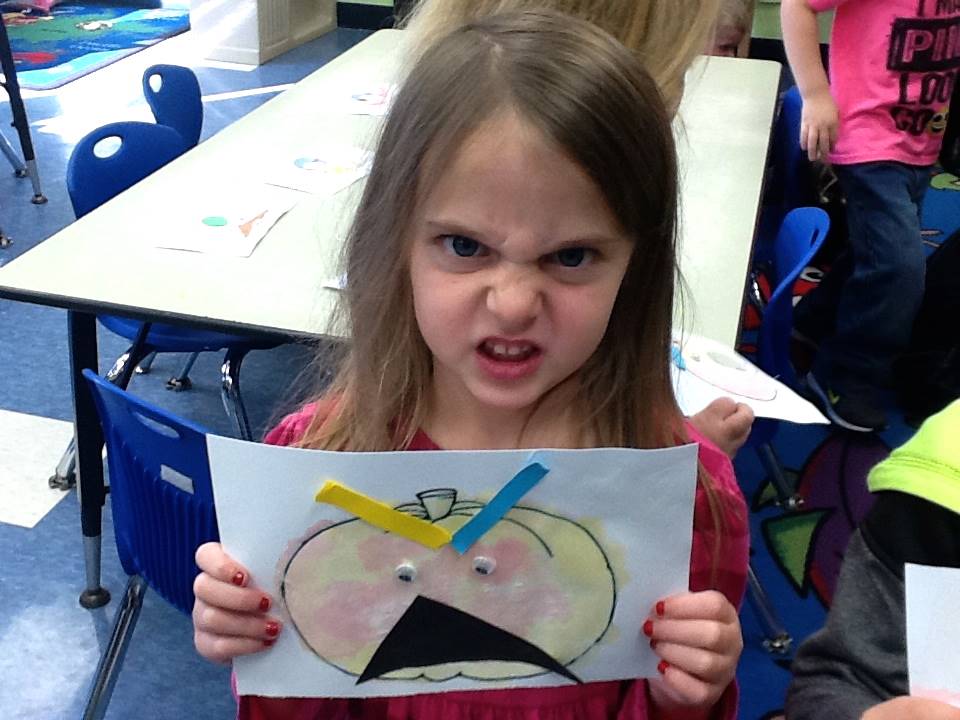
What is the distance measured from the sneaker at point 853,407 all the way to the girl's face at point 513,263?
1745 millimetres

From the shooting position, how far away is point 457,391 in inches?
31.9

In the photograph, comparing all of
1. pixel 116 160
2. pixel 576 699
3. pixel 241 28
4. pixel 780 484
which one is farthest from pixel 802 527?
pixel 241 28

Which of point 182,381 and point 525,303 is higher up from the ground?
point 525,303

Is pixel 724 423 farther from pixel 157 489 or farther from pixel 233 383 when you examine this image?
pixel 233 383

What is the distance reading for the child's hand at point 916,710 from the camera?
0.60m

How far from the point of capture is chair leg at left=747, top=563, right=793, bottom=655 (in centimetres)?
167

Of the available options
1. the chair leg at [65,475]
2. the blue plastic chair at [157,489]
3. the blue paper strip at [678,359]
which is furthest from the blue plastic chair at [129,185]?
the blue paper strip at [678,359]

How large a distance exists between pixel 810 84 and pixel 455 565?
182 centimetres

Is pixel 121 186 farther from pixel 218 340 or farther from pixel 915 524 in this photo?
pixel 915 524

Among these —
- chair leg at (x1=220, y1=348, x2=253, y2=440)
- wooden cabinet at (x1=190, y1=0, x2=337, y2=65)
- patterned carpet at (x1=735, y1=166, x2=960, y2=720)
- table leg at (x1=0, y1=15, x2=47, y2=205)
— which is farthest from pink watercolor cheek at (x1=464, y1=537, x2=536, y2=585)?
wooden cabinet at (x1=190, y1=0, x2=337, y2=65)

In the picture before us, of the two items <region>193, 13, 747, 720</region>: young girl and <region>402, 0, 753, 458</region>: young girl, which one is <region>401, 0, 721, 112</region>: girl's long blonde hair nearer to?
<region>402, 0, 753, 458</region>: young girl

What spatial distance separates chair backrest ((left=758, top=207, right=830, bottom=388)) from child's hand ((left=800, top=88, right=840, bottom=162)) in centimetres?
59

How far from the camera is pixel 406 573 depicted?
0.68 m

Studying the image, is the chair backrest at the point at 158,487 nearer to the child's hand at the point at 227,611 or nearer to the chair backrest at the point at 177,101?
the child's hand at the point at 227,611
